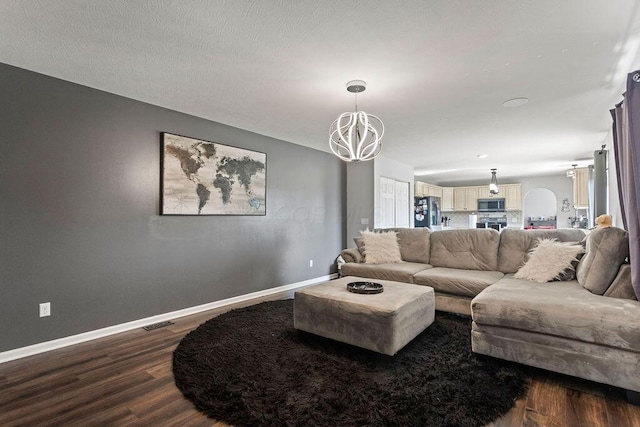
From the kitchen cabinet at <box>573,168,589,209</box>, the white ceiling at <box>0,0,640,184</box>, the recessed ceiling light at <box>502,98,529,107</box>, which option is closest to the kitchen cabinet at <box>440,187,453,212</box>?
the kitchen cabinet at <box>573,168,589,209</box>

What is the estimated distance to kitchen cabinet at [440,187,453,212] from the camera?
1028cm

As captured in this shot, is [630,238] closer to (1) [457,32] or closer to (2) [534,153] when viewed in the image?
(1) [457,32]

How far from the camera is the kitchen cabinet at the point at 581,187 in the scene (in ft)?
22.2

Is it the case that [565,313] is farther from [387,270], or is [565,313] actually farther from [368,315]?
[387,270]

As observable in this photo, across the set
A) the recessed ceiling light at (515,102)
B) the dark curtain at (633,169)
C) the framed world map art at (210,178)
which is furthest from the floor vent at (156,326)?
the recessed ceiling light at (515,102)

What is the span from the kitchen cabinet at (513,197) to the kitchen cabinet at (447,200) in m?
1.57

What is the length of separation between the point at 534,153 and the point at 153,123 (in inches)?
258

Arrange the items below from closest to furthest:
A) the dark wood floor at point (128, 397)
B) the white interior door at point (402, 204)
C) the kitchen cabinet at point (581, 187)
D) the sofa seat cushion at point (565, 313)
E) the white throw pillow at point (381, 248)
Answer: the dark wood floor at point (128, 397) < the sofa seat cushion at point (565, 313) < the white throw pillow at point (381, 248) < the kitchen cabinet at point (581, 187) < the white interior door at point (402, 204)

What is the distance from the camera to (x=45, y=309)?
2754 millimetres

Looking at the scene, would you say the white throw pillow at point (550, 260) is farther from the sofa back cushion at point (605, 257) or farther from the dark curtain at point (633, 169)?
the dark curtain at point (633, 169)

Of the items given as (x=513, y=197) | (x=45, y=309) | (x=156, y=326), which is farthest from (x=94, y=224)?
(x=513, y=197)

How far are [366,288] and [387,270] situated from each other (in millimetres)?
1175

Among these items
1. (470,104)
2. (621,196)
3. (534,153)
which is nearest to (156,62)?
(470,104)

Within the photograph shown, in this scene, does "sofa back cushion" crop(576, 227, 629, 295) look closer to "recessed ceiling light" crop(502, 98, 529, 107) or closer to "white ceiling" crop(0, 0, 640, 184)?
"white ceiling" crop(0, 0, 640, 184)
